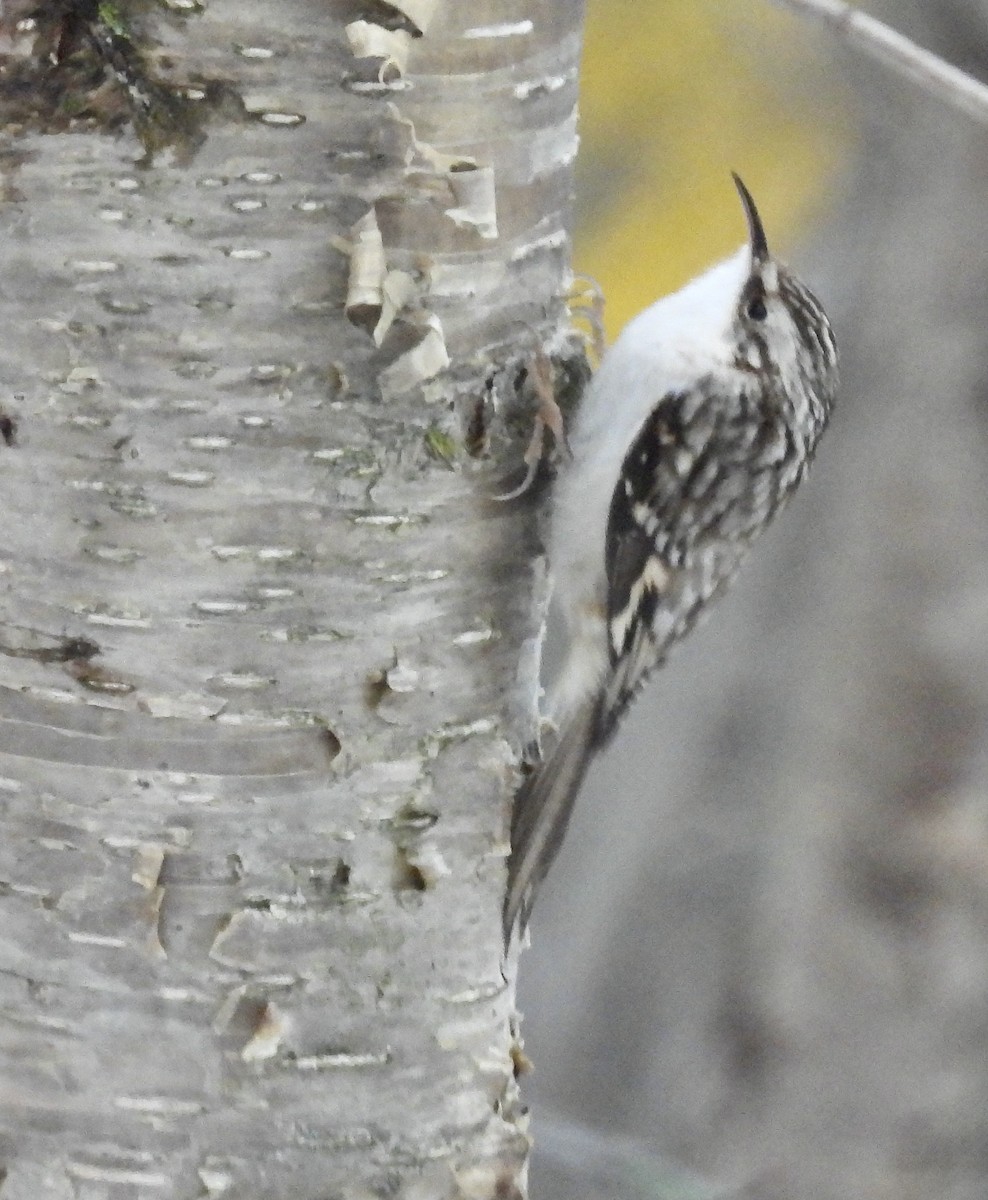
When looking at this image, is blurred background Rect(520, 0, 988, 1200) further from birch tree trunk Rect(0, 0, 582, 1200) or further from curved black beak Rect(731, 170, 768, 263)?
birch tree trunk Rect(0, 0, 582, 1200)

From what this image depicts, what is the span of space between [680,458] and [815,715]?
254cm

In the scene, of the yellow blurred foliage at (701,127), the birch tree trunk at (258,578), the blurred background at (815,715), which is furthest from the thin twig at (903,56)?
the yellow blurred foliage at (701,127)

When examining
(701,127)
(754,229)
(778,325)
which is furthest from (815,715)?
(754,229)

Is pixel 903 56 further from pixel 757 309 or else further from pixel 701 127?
pixel 701 127

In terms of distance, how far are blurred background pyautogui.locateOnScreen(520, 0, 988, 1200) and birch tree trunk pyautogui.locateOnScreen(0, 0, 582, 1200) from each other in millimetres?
2716

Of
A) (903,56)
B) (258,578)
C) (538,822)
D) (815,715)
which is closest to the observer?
(903,56)

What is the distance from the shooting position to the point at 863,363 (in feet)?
14.7

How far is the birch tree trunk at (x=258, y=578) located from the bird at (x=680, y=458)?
1.62 ft

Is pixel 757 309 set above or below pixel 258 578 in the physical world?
below

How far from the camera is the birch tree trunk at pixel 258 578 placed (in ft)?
4.63

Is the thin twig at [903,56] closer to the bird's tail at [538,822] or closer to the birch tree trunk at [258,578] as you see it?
the birch tree trunk at [258,578]

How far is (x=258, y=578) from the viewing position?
1.51 meters

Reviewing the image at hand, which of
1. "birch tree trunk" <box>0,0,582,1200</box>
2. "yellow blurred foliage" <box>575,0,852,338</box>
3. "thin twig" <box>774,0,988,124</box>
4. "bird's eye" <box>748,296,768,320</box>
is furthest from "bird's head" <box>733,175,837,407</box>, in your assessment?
"yellow blurred foliage" <box>575,0,852,338</box>

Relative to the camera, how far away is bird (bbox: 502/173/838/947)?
2.24 m
